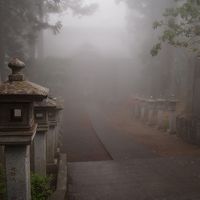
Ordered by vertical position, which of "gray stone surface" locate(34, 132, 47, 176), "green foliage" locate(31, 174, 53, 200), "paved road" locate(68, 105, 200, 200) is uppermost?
"gray stone surface" locate(34, 132, 47, 176)

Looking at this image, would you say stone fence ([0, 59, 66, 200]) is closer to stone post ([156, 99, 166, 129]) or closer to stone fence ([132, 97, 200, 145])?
stone fence ([132, 97, 200, 145])

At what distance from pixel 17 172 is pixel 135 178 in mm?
4820

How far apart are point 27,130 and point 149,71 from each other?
2854 centimetres

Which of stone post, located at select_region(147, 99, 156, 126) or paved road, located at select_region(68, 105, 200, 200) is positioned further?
stone post, located at select_region(147, 99, 156, 126)

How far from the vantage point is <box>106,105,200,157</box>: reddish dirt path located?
1338 cm

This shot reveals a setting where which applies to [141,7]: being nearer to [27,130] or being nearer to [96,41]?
[96,41]

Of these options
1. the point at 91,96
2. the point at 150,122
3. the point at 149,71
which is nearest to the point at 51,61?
the point at 91,96

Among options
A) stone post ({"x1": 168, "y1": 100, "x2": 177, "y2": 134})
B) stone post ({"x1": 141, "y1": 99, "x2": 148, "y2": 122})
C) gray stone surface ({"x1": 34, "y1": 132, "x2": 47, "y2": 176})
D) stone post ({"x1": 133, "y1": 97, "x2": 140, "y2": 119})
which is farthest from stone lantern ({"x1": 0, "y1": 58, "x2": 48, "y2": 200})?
stone post ({"x1": 133, "y1": 97, "x2": 140, "y2": 119})

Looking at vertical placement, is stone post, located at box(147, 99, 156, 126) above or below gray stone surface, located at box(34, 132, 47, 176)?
below

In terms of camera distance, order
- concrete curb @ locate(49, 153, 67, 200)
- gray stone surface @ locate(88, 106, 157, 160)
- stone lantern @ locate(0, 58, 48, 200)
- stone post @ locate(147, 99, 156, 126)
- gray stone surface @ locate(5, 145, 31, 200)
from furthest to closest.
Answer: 1. stone post @ locate(147, 99, 156, 126)
2. gray stone surface @ locate(88, 106, 157, 160)
3. concrete curb @ locate(49, 153, 67, 200)
4. gray stone surface @ locate(5, 145, 31, 200)
5. stone lantern @ locate(0, 58, 48, 200)

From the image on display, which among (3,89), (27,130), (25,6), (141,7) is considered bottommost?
(27,130)

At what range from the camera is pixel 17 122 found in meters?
5.09

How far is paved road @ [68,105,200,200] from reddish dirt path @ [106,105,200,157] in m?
1.09

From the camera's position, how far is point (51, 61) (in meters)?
34.7
